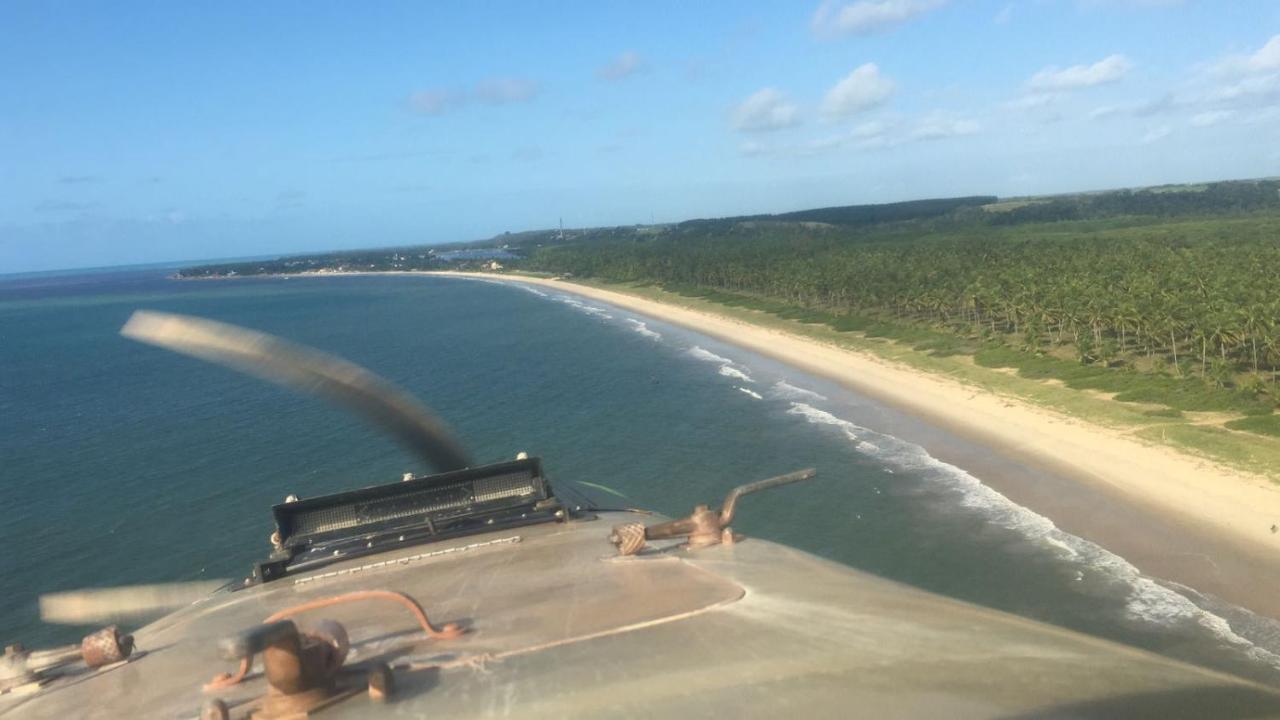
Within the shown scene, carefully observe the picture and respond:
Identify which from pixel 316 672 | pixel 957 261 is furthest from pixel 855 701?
pixel 957 261

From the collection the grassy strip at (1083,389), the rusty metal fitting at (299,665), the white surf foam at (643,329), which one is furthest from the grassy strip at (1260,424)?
the white surf foam at (643,329)

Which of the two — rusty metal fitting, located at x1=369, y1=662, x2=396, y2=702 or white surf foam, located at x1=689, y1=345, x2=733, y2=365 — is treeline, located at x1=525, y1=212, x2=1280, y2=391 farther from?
rusty metal fitting, located at x1=369, y1=662, x2=396, y2=702

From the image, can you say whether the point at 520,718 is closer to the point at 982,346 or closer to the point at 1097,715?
the point at 1097,715

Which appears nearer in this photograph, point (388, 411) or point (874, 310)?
point (388, 411)

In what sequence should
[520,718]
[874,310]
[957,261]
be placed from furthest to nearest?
[957,261] → [874,310] → [520,718]

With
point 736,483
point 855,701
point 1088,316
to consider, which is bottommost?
point 736,483

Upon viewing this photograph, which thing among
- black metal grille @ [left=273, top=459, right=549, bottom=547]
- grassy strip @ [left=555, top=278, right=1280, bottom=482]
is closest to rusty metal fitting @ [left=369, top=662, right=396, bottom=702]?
black metal grille @ [left=273, top=459, right=549, bottom=547]

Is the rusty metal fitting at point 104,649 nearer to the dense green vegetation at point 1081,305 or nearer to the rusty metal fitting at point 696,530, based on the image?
the rusty metal fitting at point 696,530
